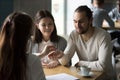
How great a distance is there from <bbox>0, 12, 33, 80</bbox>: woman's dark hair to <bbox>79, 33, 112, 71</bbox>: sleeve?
3.16ft

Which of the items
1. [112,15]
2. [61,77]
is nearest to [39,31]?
[61,77]

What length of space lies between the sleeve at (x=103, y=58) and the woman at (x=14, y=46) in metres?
0.96

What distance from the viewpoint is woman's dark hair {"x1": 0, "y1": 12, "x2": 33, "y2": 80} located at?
132 centimetres

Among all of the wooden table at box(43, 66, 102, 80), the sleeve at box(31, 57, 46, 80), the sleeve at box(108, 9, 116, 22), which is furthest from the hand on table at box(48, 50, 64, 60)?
the sleeve at box(108, 9, 116, 22)

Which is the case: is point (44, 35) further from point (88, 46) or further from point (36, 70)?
point (36, 70)

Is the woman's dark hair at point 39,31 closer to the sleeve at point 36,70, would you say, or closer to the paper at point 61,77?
the paper at point 61,77

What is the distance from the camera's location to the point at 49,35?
Answer: 252 cm

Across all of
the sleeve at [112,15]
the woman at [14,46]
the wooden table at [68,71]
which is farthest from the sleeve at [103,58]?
the sleeve at [112,15]

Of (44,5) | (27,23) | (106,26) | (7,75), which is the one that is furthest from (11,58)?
(106,26)

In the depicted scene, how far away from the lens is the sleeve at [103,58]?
2.18 metres

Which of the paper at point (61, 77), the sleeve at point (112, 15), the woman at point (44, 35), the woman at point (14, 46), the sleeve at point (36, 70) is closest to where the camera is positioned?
the woman at point (14, 46)

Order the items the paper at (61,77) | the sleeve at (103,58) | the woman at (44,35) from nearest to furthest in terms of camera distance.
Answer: the paper at (61,77) < the sleeve at (103,58) < the woman at (44,35)

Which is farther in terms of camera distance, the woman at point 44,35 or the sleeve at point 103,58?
the woman at point 44,35

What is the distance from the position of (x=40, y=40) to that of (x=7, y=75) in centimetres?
123
